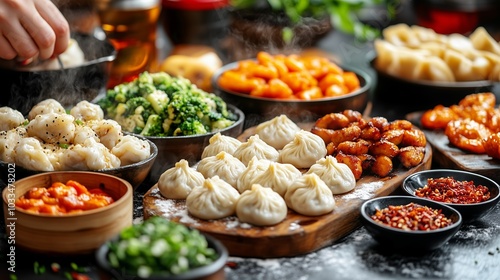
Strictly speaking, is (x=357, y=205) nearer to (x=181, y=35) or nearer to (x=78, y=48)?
(x=78, y=48)

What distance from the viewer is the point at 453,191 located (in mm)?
3428

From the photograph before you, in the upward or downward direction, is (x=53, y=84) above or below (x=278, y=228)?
above

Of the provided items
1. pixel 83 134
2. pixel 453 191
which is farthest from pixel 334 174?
pixel 83 134

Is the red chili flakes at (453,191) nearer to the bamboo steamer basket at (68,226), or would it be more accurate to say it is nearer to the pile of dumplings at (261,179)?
the pile of dumplings at (261,179)

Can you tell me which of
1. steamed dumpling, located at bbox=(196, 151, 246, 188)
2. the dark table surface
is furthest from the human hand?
steamed dumpling, located at bbox=(196, 151, 246, 188)

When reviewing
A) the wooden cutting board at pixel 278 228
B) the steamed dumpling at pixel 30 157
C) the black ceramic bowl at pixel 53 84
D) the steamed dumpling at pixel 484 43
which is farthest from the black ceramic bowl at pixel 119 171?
the steamed dumpling at pixel 484 43

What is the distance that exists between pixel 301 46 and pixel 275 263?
339cm

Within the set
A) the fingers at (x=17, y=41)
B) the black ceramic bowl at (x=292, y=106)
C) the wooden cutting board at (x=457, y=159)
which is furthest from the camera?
the black ceramic bowl at (x=292, y=106)

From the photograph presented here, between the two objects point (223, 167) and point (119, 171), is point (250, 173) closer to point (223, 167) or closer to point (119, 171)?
point (223, 167)

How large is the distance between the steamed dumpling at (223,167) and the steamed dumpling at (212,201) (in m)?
0.23

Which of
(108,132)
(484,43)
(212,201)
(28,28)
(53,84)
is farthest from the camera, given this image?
(484,43)

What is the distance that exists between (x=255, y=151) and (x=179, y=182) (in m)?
0.50

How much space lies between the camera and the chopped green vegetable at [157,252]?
2455mm

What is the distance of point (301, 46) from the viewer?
6.05 metres
